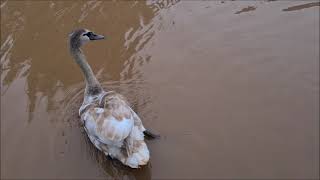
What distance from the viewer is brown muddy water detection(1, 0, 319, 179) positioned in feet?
19.2

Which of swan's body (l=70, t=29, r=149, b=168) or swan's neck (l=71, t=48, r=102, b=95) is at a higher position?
swan's neck (l=71, t=48, r=102, b=95)

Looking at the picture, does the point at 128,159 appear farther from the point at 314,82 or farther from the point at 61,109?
the point at 314,82

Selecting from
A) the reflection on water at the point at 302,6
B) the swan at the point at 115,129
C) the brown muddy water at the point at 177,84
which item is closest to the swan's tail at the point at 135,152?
the swan at the point at 115,129

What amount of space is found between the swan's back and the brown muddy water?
0.32m

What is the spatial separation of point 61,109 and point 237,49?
9.70ft

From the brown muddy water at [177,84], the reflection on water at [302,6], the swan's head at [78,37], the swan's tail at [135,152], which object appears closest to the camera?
the swan's tail at [135,152]

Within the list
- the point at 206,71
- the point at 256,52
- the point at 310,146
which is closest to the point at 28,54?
the point at 206,71

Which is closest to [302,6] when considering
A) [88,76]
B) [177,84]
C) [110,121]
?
[177,84]

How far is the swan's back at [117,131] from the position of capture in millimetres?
5383

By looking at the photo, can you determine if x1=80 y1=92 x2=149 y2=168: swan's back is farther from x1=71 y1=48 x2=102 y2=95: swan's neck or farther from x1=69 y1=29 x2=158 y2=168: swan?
x1=71 y1=48 x2=102 y2=95: swan's neck

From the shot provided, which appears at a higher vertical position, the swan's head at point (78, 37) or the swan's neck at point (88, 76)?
the swan's head at point (78, 37)

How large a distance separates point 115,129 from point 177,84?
1940 mm

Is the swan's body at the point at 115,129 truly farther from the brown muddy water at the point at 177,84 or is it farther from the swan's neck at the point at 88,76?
the brown muddy water at the point at 177,84

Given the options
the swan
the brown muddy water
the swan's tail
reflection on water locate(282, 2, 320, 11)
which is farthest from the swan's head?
reflection on water locate(282, 2, 320, 11)
